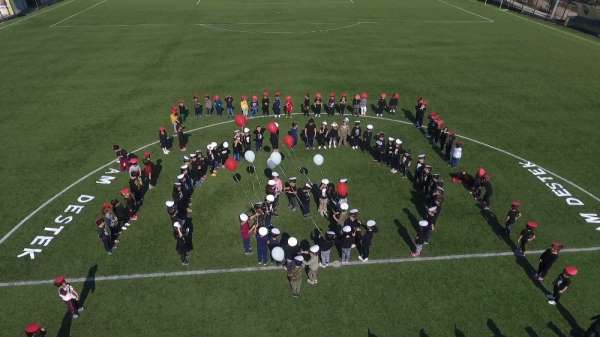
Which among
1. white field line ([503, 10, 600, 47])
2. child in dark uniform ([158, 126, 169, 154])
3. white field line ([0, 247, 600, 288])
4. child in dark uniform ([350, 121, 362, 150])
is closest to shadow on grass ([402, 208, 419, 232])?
white field line ([0, 247, 600, 288])

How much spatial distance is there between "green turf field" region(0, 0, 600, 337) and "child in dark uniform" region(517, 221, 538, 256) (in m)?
0.49

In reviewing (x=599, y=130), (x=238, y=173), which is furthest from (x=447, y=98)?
(x=238, y=173)

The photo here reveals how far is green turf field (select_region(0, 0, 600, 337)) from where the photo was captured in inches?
481

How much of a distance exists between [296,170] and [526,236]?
10.7 meters

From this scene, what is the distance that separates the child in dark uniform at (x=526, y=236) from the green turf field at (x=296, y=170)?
49 centimetres

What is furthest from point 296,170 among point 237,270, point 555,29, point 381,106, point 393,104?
point 555,29

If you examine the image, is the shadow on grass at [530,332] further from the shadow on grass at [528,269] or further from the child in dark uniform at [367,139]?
the child in dark uniform at [367,139]

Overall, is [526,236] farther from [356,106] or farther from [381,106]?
[356,106]

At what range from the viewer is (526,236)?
44.8ft

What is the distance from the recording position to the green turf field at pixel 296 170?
1223cm

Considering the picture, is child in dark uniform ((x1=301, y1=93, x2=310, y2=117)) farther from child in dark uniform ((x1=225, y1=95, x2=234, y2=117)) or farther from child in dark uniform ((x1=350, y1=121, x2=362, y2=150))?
child in dark uniform ((x1=225, y1=95, x2=234, y2=117))

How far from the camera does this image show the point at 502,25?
46344mm

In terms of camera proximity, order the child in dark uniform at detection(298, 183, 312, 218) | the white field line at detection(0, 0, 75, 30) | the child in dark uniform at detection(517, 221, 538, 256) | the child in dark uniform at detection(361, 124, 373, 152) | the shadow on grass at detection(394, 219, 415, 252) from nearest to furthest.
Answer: the child in dark uniform at detection(517, 221, 538, 256) → the shadow on grass at detection(394, 219, 415, 252) → the child in dark uniform at detection(298, 183, 312, 218) → the child in dark uniform at detection(361, 124, 373, 152) → the white field line at detection(0, 0, 75, 30)

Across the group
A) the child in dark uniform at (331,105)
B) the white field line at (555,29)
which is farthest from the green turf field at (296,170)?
the child in dark uniform at (331,105)
